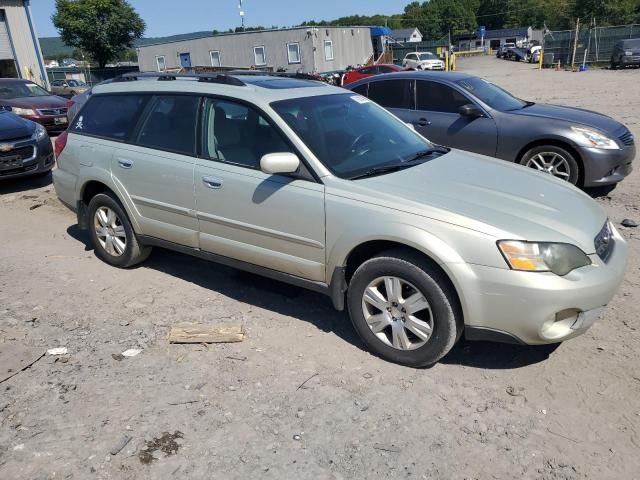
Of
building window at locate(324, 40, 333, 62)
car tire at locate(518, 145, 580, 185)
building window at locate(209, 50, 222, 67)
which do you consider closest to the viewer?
car tire at locate(518, 145, 580, 185)

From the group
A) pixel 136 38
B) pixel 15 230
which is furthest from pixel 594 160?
pixel 136 38

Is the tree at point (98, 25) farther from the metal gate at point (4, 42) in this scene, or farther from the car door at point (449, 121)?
the car door at point (449, 121)

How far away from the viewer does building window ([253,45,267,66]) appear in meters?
39.8

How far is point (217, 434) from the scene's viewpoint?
2912mm

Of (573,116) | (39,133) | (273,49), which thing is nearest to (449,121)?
(573,116)

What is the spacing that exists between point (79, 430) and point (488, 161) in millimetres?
3361

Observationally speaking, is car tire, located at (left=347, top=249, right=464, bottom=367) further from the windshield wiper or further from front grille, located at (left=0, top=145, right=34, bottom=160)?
front grille, located at (left=0, top=145, right=34, bottom=160)

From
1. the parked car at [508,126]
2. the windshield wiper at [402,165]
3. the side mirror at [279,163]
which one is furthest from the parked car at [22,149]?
the windshield wiper at [402,165]

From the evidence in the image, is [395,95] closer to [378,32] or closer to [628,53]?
[628,53]

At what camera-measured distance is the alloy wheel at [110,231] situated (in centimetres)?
503

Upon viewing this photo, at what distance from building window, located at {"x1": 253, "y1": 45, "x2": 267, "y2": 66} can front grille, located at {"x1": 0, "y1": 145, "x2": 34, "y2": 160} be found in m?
33.5

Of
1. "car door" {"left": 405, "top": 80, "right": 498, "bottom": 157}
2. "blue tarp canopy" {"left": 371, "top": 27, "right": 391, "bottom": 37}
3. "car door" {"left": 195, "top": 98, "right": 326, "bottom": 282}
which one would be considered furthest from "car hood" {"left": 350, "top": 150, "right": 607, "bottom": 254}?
"blue tarp canopy" {"left": 371, "top": 27, "right": 391, "bottom": 37}

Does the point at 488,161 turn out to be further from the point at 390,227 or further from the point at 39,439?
the point at 39,439

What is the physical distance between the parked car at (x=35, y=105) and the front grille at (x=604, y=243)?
14.1m
